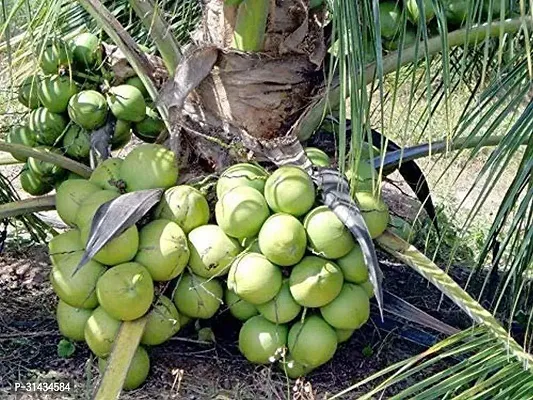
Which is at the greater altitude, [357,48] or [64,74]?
[357,48]

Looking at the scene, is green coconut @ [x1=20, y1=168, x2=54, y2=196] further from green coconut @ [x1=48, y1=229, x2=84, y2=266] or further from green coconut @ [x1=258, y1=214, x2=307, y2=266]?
green coconut @ [x1=258, y1=214, x2=307, y2=266]

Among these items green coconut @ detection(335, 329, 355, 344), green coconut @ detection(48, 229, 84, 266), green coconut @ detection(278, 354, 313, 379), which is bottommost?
green coconut @ detection(278, 354, 313, 379)

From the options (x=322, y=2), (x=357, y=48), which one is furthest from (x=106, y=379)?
(x=322, y=2)

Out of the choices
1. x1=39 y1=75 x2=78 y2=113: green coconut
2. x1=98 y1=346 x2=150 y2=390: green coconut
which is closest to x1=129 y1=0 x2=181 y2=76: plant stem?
x1=39 y1=75 x2=78 y2=113: green coconut

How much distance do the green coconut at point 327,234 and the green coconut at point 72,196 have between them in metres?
0.44

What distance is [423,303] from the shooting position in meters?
2.28

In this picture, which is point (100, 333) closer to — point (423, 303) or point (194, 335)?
point (194, 335)

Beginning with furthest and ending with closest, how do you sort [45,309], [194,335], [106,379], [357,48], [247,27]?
[45,309] < [194,335] < [247,27] < [106,379] < [357,48]

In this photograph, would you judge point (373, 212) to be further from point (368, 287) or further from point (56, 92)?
point (56, 92)

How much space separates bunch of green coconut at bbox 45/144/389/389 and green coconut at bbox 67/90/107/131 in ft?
0.63

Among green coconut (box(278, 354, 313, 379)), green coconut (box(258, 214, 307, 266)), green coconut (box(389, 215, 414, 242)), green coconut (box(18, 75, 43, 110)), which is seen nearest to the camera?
green coconut (box(258, 214, 307, 266))

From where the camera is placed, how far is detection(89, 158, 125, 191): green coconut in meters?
1.79

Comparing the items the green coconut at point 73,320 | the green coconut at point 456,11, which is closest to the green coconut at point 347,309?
the green coconut at point 73,320

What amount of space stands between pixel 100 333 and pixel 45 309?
1.59ft
